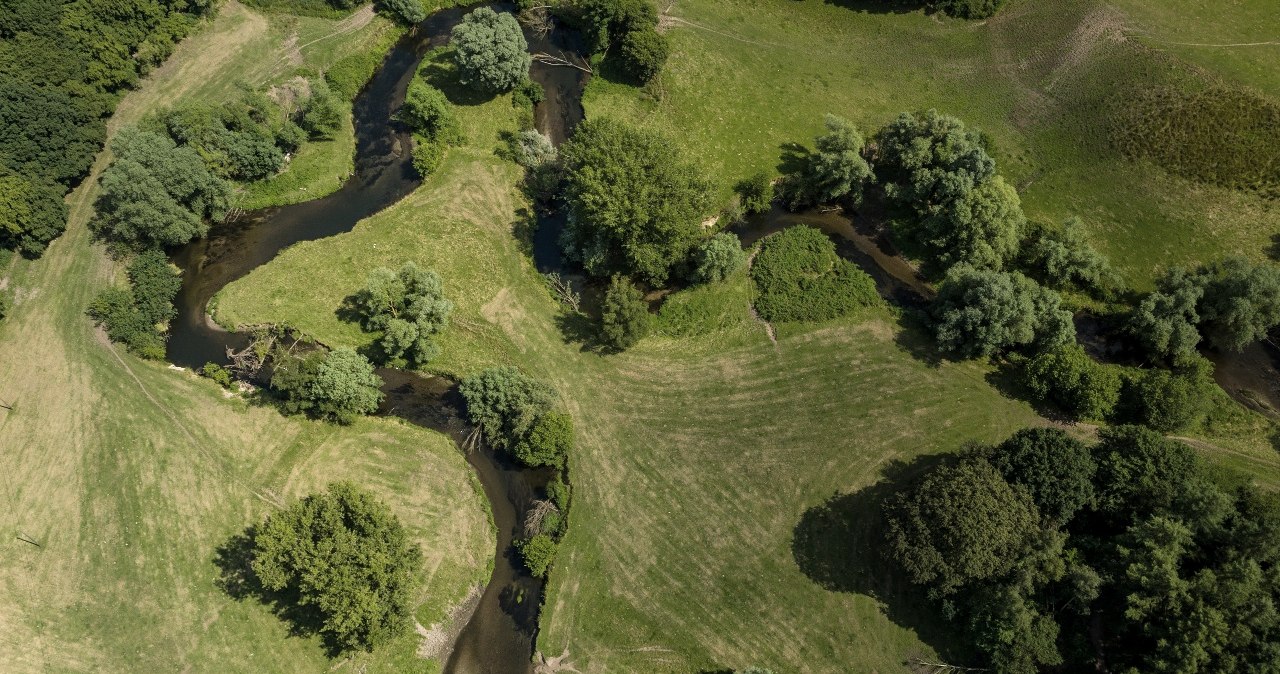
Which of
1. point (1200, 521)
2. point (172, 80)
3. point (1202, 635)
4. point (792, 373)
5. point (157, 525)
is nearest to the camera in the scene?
point (1202, 635)

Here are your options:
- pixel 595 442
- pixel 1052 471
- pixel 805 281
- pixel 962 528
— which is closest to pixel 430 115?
pixel 595 442

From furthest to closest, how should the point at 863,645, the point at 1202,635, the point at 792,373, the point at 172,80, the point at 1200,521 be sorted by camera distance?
1. the point at 172,80
2. the point at 792,373
3. the point at 863,645
4. the point at 1200,521
5. the point at 1202,635

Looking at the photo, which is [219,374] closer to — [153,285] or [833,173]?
[153,285]

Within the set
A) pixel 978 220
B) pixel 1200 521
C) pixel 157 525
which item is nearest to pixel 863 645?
pixel 1200 521

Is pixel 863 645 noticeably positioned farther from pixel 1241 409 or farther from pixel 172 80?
pixel 172 80

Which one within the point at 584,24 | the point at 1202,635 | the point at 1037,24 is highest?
the point at 1037,24

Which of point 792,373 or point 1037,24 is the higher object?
point 1037,24

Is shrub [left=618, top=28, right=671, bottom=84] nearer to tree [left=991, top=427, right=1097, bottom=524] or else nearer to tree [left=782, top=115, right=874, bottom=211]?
tree [left=782, top=115, right=874, bottom=211]
